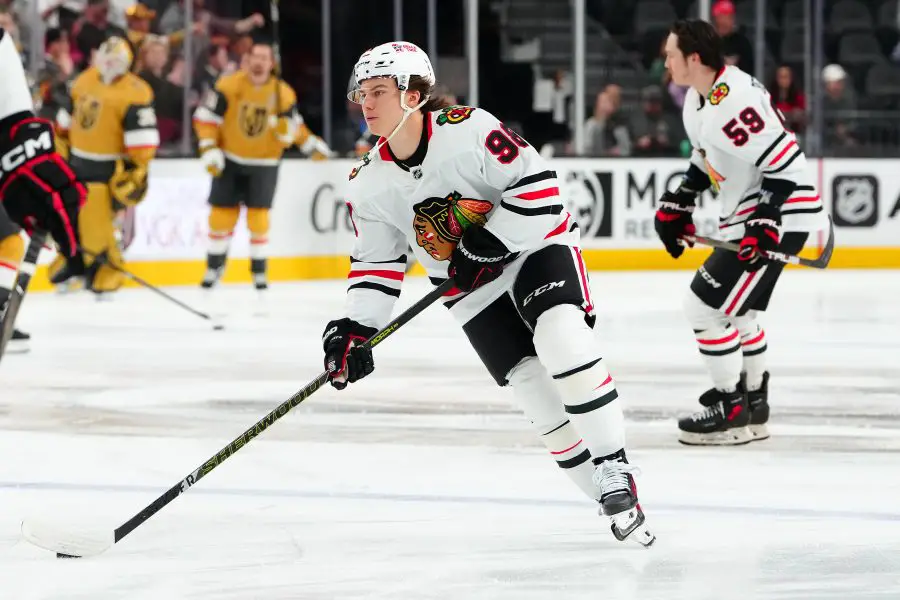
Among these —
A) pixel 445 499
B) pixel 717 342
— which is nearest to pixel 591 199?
pixel 717 342

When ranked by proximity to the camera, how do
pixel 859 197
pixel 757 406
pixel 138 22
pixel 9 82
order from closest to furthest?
1. pixel 9 82
2. pixel 757 406
3. pixel 138 22
4. pixel 859 197

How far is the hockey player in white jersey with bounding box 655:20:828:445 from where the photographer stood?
4.11 metres

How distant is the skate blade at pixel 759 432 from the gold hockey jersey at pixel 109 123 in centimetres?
516

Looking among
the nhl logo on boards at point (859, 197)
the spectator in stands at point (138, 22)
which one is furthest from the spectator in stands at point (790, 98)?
the spectator in stands at point (138, 22)

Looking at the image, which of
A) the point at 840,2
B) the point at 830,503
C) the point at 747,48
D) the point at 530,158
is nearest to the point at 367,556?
the point at 530,158

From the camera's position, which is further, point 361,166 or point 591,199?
point 591,199

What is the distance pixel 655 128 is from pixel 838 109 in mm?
1386

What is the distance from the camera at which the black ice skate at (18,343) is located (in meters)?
6.30

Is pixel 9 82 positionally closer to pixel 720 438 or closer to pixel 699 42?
pixel 699 42

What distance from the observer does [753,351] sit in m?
4.38

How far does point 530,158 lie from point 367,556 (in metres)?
0.80

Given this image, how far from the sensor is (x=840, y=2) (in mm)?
12070

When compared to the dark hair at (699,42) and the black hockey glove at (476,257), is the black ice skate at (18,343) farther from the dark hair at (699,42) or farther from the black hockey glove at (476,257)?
the black hockey glove at (476,257)

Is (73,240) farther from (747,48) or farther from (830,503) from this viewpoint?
(747,48)
